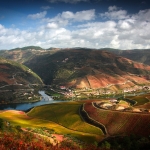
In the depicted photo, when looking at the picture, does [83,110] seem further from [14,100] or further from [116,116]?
[14,100]

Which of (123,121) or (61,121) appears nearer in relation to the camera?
(123,121)

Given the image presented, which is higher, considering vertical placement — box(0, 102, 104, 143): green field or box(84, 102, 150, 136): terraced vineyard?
box(84, 102, 150, 136): terraced vineyard

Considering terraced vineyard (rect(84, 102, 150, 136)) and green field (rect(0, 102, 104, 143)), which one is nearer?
terraced vineyard (rect(84, 102, 150, 136))

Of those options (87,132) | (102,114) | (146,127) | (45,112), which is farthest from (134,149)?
(45,112)

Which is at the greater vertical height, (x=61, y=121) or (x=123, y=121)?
(x=123, y=121)
